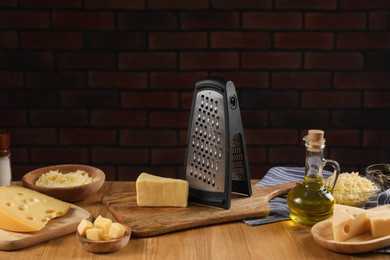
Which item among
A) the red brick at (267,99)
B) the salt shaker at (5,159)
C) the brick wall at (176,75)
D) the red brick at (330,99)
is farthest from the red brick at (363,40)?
the salt shaker at (5,159)

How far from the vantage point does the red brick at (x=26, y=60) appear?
3.05 m

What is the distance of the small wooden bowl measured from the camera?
1.50 metres

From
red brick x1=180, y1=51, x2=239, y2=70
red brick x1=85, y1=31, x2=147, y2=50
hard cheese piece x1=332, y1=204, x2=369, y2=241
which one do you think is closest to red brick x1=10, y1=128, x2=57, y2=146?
red brick x1=85, y1=31, x2=147, y2=50

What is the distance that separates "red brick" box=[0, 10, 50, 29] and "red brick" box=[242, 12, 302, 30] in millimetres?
926

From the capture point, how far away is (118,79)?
3.08 metres

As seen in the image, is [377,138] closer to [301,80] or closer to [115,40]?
[301,80]

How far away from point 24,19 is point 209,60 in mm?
878

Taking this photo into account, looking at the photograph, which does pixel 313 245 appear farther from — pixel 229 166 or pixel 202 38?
pixel 202 38

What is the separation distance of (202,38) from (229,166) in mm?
1403

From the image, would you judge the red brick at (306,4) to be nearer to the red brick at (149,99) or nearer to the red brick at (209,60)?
the red brick at (209,60)

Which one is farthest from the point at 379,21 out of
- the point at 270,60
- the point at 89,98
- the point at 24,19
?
the point at 24,19

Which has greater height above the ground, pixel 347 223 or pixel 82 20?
pixel 82 20

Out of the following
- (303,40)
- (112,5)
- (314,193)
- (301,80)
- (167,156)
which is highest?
(112,5)

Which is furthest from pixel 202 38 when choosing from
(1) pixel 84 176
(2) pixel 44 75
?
(1) pixel 84 176
